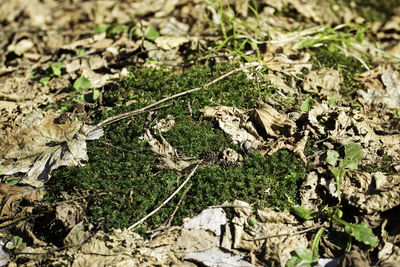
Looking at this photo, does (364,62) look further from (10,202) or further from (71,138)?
(10,202)

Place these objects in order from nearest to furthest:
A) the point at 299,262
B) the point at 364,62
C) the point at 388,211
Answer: the point at 299,262, the point at 388,211, the point at 364,62

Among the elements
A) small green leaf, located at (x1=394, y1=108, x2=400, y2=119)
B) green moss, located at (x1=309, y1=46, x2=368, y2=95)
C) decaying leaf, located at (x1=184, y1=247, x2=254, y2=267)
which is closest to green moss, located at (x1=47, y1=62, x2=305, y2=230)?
decaying leaf, located at (x1=184, y1=247, x2=254, y2=267)

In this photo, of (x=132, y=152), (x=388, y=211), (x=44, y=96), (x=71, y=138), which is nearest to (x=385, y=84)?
(x=388, y=211)

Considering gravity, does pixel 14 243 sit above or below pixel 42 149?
below

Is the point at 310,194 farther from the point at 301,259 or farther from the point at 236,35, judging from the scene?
the point at 236,35

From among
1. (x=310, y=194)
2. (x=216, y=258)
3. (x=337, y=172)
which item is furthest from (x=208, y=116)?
(x=216, y=258)

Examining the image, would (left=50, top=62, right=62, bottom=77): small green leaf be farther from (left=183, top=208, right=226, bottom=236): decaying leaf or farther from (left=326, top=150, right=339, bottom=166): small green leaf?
(left=326, top=150, right=339, bottom=166): small green leaf

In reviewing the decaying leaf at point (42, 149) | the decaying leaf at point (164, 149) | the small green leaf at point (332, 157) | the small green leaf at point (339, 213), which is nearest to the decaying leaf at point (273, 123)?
the small green leaf at point (332, 157)
